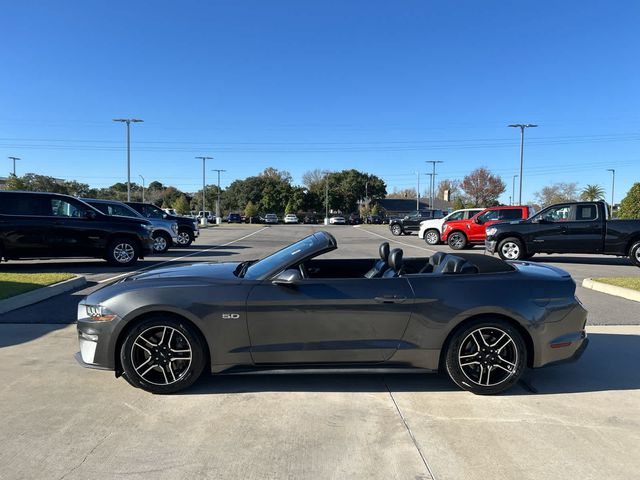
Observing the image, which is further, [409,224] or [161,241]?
[409,224]

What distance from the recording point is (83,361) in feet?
Answer: 13.4

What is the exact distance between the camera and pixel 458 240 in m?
19.9

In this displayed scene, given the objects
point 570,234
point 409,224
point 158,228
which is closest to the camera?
point 570,234

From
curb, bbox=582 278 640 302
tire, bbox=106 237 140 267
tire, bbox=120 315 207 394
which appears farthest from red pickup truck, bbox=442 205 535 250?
tire, bbox=120 315 207 394

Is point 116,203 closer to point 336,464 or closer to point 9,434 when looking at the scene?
point 9,434

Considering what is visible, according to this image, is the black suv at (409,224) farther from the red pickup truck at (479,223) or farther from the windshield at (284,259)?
the windshield at (284,259)

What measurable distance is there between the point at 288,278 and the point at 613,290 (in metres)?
7.46

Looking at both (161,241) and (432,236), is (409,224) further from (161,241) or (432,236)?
(161,241)

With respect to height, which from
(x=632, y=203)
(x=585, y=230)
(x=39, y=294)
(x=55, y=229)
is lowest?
(x=39, y=294)

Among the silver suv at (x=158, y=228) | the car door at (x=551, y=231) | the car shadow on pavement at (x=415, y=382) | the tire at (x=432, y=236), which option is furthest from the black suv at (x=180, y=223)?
the car shadow on pavement at (x=415, y=382)

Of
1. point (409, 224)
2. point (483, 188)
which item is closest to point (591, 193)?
point (483, 188)

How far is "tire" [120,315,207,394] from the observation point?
3.95 metres

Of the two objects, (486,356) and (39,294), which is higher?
(486,356)

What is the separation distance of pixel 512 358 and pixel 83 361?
3.72 meters
